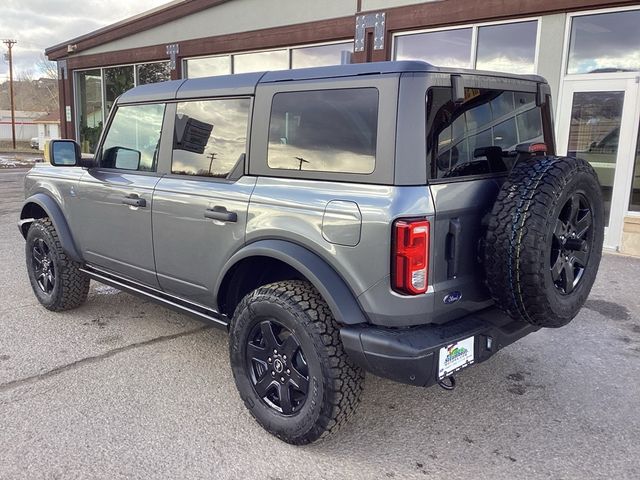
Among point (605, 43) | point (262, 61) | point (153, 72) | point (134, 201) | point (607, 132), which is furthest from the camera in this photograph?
point (153, 72)

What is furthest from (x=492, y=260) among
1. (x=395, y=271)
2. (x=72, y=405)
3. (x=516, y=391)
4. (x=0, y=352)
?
(x=0, y=352)

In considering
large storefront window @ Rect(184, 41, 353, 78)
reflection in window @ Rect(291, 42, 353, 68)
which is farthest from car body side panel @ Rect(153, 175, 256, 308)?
Result: reflection in window @ Rect(291, 42, 353, 68)

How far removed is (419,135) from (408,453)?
159 cm

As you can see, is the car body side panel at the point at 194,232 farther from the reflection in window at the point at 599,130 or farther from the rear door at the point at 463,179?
the reflection in window at the point at 599,130

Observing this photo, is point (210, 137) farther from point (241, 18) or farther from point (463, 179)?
point (241, 18)

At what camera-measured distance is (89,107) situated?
16484 millimetres

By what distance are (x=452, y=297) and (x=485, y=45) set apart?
6582 millimetres

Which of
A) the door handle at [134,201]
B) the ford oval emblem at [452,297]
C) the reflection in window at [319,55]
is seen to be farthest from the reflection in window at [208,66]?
the ford oval emblem at [452,297]

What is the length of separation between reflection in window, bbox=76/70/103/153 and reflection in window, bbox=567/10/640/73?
1274cm

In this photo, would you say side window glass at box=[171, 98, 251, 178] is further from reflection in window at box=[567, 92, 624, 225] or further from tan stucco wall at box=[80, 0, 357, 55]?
tan stucco wall at box=[80, 0, 357, 55]

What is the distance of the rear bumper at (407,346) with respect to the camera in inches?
98.6

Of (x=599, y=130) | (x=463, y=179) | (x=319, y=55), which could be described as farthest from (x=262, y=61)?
(x=463, y=179)

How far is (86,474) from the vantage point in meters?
2.64

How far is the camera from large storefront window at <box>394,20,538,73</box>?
790 centimetres
